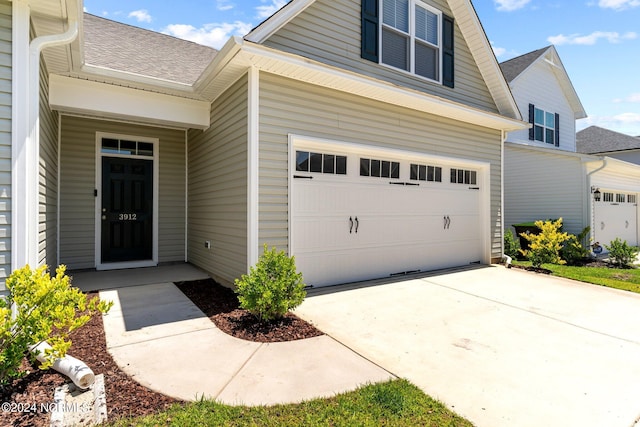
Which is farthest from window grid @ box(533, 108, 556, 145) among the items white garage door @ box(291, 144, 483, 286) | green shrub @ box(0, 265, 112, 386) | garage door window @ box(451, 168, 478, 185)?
green shrub @ box(0, 265, 112, 386)

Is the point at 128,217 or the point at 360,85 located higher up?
the point at 360,85

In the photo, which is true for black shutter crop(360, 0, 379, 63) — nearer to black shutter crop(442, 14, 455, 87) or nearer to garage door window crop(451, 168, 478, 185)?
black shutter crop(442, 14, 455, 87)

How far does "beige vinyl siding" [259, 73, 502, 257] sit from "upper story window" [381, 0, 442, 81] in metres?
1.03

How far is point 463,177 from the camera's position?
7855 mm

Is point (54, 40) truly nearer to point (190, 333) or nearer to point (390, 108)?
point (190, 333)

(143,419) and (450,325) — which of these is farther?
(450,325)

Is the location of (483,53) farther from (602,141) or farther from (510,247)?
(602,141)

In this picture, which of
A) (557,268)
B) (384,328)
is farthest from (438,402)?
(557,268)

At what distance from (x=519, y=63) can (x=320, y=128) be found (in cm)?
1217

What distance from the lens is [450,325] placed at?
13.1ft

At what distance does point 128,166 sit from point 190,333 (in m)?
4.74

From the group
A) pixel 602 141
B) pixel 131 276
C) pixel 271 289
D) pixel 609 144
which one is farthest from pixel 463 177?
pixel 602 141

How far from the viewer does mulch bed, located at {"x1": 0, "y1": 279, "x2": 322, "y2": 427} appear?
2.22m

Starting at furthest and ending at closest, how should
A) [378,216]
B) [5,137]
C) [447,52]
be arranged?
[447,52]
[378,216]
[5,137]
